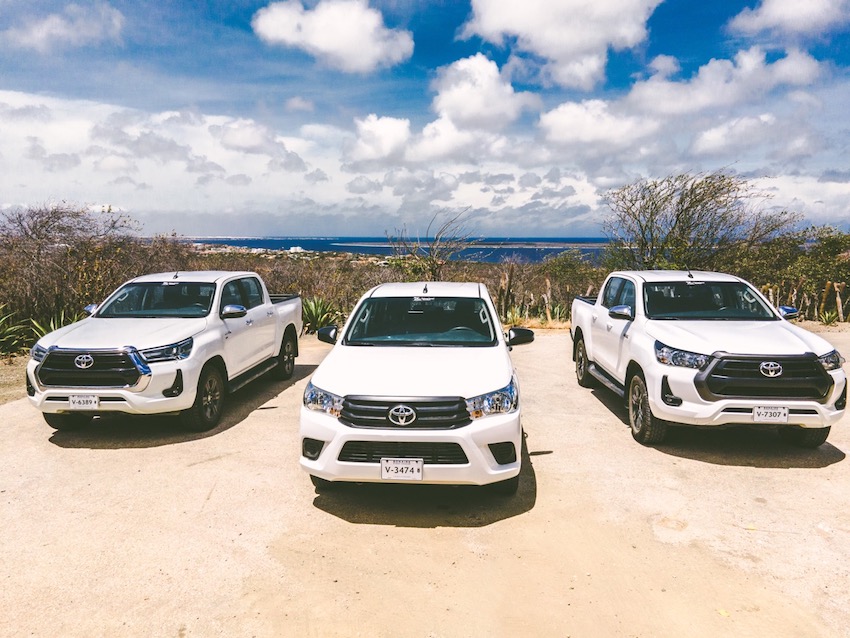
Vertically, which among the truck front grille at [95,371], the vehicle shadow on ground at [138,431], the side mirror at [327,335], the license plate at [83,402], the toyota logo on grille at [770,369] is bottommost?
the vehicle shadow on ground at [138,431]

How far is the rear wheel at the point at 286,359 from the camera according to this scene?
9.16m

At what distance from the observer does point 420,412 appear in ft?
13.7

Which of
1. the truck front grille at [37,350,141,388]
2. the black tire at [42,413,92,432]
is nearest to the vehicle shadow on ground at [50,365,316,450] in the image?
the black tire at [42,413,92,432]

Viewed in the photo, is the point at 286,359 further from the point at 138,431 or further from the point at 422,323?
the point at 422,323

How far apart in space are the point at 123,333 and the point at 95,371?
0.58 metres

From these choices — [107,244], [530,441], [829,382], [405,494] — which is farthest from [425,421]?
[107,244]

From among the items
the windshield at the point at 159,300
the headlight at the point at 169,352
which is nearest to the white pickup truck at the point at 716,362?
the headlight at the point at 169,352

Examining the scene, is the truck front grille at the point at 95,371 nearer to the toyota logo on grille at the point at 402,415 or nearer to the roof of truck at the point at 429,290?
the roof of truck at the point at 429,290

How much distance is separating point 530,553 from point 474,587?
0.58m

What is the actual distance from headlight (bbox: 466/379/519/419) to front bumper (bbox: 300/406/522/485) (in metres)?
0.05

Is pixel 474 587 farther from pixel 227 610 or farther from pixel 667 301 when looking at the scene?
pixel 667 301

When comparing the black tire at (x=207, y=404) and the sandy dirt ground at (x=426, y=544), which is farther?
the black tire at (x=207, y=404)

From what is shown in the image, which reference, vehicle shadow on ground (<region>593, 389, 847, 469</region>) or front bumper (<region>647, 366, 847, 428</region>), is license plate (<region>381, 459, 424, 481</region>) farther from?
vehicle shadow on ground (<region>593, 389, 847, 469</region>)

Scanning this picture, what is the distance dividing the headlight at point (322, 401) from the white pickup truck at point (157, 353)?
2338mm
